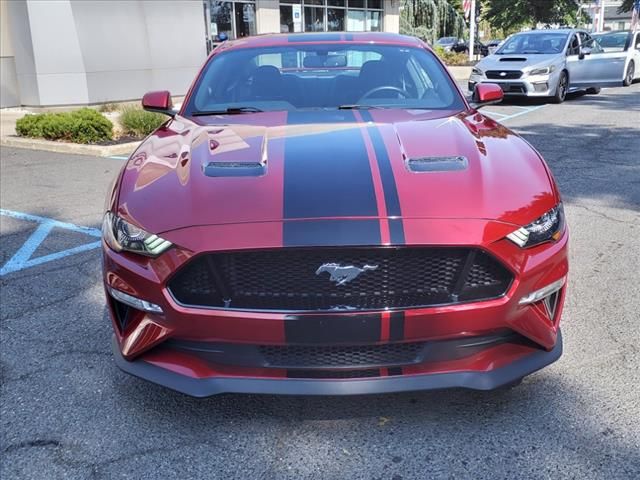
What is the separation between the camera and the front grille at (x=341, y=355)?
2.31 meters

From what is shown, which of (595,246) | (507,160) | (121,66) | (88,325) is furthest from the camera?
(121,66)

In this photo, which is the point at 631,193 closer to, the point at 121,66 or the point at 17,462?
the point at 17,462

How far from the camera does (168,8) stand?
1521 cm

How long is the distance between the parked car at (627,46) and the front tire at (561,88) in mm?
3278

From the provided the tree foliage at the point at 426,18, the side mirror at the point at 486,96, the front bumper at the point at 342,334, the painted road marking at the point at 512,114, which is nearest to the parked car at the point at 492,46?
the painted road marking at the point at 512,114

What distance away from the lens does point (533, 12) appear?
3312 cm

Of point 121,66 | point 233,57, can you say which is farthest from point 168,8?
point 233,57

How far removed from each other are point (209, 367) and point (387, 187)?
978 millimetres

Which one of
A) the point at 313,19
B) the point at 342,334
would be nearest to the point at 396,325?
the point at 342,334

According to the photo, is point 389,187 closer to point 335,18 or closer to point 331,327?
point 331,327

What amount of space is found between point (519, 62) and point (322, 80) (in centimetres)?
1088

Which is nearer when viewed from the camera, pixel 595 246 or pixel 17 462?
pixel 17 462

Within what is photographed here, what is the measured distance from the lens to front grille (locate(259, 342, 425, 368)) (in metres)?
2.31

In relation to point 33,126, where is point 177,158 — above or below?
above
